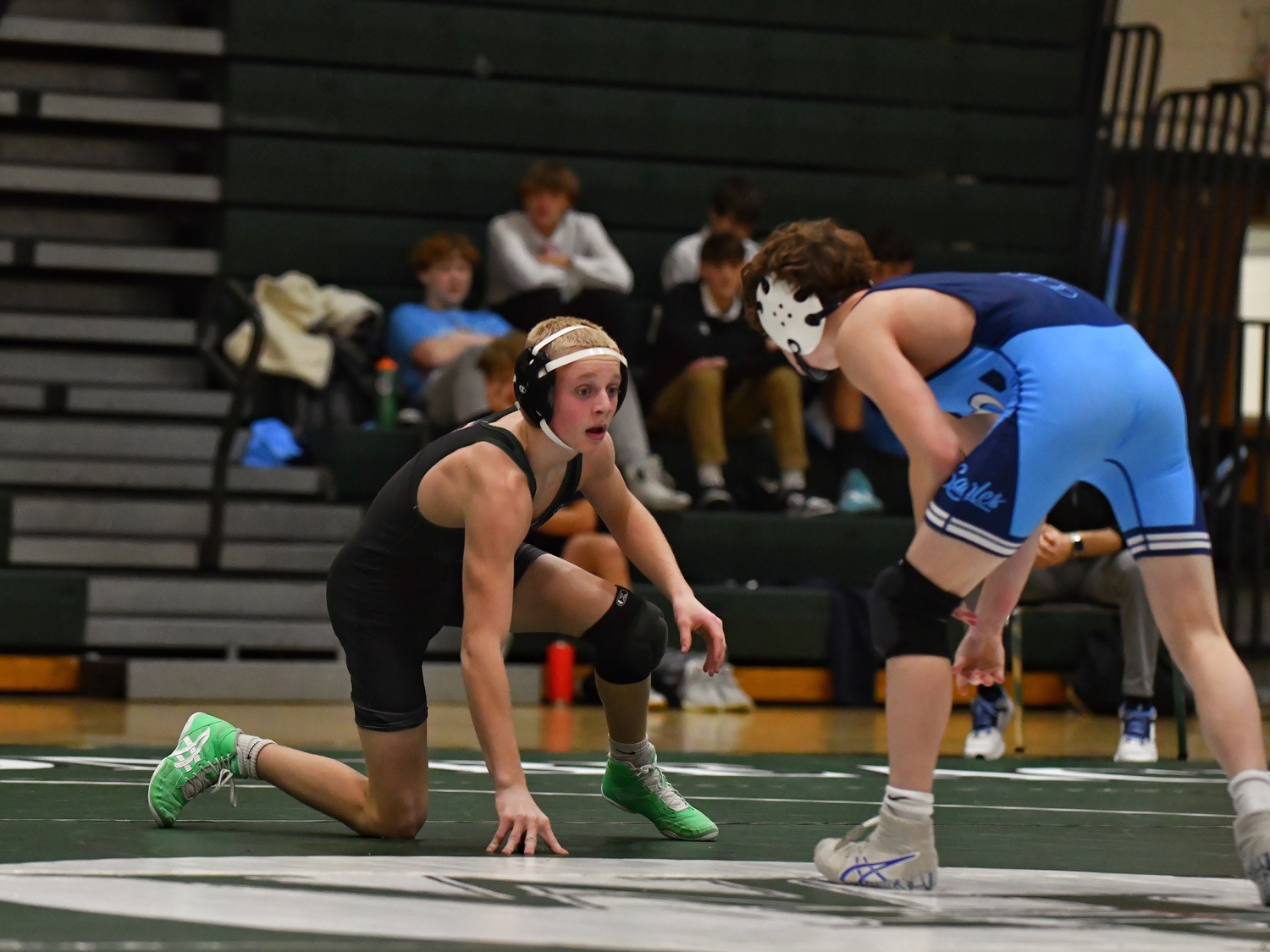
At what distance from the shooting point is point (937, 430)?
8.54 ft

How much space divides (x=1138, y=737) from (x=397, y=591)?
9.50 ft

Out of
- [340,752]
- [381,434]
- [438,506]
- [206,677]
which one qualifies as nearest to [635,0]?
[381,434]

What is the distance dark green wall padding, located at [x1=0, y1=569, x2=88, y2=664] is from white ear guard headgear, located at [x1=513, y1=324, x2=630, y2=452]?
4.26 m

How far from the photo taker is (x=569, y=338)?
2943mm

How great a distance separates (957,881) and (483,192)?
615 cm

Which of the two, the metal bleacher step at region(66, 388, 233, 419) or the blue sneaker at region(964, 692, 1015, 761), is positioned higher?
the metal bleacher step at region(66, 388, 233, 419)

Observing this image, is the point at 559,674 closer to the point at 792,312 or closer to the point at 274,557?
the point at 274,557

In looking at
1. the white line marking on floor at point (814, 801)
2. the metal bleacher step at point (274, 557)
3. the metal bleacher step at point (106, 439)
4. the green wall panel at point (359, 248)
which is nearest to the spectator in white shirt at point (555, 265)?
the green wall panel at point (359, 248)

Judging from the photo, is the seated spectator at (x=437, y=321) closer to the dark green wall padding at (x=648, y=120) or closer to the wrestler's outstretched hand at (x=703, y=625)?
the dark green wall padding at (x=648, y=120)

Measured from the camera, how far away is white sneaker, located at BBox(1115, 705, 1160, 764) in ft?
17.4

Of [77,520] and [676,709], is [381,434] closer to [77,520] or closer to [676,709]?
[77,520]

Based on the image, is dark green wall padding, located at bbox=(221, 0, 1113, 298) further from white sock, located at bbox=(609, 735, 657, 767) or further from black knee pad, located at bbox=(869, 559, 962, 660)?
black knee pad, located at bbox=(869, 559, 962, 660)

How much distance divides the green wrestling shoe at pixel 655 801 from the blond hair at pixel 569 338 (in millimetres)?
767

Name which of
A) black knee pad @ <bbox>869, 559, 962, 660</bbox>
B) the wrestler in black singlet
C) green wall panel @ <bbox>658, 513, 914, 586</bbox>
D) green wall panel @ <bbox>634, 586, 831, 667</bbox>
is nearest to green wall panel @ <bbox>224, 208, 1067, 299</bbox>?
green wall panel @ <bbox>658, 513, 914, 586</bbox>
